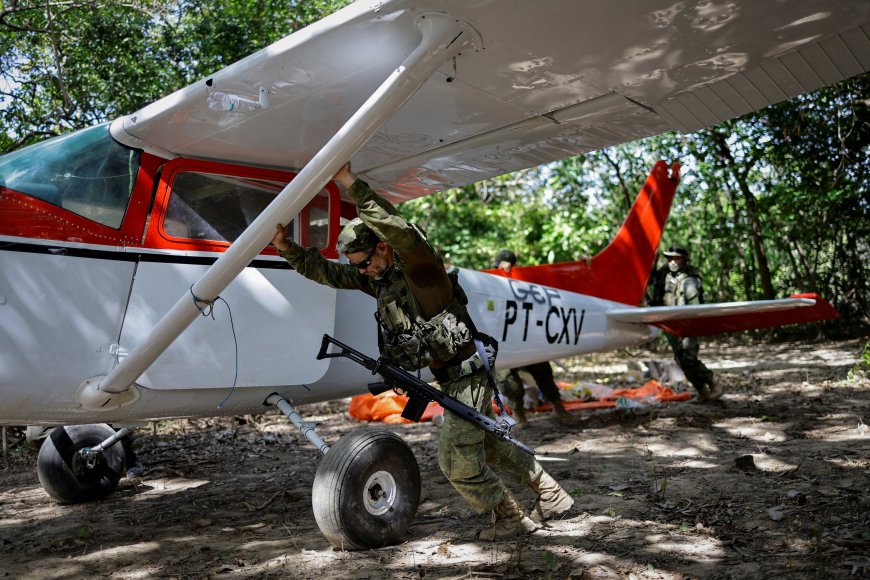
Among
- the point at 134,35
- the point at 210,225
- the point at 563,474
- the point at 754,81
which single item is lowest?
the point at 563,474

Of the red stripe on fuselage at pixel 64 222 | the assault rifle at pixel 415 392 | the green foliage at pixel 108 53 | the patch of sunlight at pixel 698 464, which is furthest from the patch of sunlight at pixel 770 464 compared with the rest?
the green foliage at pixel 108 53

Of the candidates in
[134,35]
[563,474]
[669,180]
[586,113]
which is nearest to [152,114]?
[586,113]

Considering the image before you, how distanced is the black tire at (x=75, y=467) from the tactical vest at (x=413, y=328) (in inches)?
101

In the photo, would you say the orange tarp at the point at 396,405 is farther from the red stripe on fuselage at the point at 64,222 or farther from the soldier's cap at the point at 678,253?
the red stripe on fuselage at the point at 64,222

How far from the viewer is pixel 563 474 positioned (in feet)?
16.7

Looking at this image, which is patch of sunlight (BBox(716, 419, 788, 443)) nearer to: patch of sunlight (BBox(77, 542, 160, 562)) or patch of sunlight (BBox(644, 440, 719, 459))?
patch of sunlight (BBox(644, 440, 719, 459))

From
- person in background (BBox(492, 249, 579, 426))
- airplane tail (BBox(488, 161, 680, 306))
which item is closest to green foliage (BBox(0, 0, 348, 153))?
person in background (BBox(492, 249, 579, 426))

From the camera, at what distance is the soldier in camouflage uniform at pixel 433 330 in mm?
3590

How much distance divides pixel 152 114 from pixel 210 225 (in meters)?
0.69

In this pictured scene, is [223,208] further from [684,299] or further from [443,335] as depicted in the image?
[684,299]

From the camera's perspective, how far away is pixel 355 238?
3.63 metres

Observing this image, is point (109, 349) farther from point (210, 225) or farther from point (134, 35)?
point (134, 35)

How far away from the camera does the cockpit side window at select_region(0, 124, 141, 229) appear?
3.54 meters

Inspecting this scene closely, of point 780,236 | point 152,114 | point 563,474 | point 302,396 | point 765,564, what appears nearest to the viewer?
point 765,564
